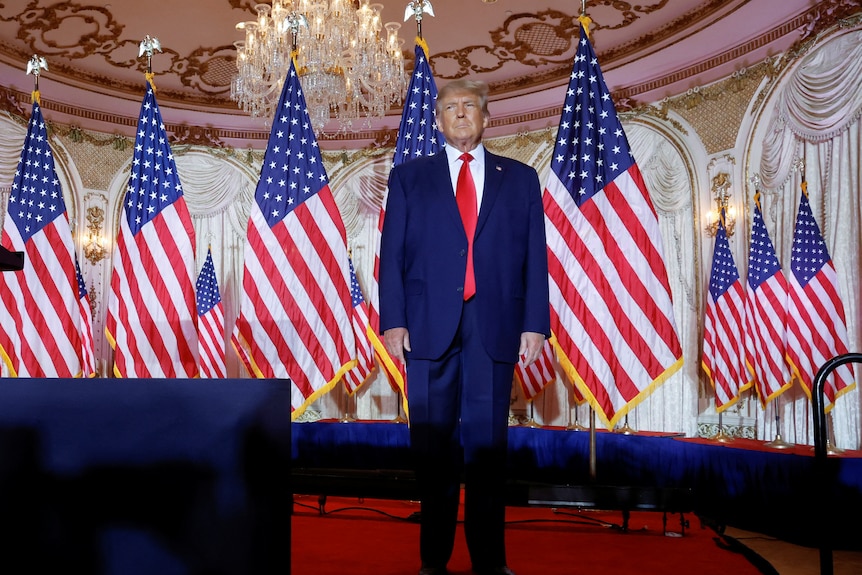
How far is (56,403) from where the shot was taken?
4.29 feet

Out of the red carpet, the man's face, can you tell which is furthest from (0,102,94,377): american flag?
the man's face

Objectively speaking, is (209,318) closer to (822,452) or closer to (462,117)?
(462,117)

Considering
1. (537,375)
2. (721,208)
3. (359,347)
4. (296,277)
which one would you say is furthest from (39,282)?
(721,208)

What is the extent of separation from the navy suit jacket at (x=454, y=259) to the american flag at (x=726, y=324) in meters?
4.82

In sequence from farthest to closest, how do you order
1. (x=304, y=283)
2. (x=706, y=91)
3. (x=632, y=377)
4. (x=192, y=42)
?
(x=192, y=42), (x=706, y=91), (x=304, y=283), (x=632, y=377)

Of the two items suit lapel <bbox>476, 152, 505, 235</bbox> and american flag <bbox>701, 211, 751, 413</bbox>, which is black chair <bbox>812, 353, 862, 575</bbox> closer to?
suit lapel <bbox>476, 152, 505, 235</bbox>

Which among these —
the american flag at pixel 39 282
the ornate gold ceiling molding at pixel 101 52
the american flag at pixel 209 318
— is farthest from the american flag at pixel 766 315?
the ornate gold ceiling molding at pixel 101 52

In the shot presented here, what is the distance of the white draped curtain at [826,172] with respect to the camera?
6207 mm

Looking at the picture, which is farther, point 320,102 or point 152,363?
point 320,102

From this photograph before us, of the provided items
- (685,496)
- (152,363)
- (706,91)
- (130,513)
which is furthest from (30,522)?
(706,91)

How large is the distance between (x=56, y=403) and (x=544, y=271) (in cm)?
170

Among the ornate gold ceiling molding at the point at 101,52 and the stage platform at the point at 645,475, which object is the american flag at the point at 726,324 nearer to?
the stage platform at the point at 645,475

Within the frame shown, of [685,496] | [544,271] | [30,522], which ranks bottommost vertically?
[685,496]

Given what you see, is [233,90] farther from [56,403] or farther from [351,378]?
[56,403]
